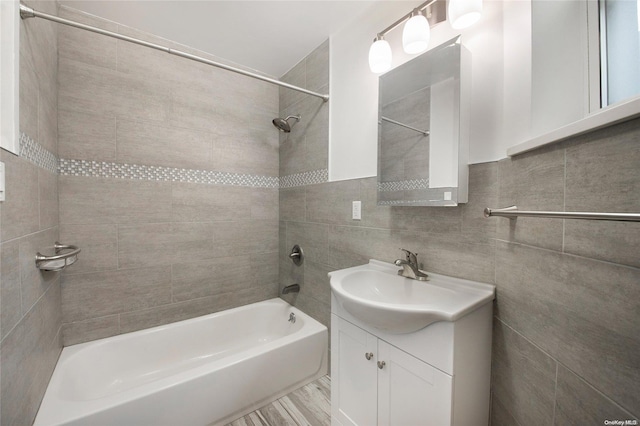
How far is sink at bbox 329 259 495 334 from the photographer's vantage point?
2.84 feet

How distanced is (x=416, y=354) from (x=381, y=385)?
0.27 m

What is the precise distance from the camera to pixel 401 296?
1.24 meters

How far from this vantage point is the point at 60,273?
1.51m

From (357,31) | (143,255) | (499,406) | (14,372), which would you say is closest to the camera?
(14,372)

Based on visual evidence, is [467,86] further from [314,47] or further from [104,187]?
[104,187]

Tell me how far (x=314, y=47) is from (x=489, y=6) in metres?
1.28

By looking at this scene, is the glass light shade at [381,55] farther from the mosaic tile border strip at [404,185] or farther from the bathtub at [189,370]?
the bathtub at [189,370]

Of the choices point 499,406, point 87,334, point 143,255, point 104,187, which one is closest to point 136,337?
point 87,334

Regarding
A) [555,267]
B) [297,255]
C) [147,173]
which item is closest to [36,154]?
[147,173]

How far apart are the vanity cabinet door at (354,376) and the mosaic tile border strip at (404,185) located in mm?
762

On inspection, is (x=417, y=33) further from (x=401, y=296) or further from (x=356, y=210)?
(x=401, y=296)

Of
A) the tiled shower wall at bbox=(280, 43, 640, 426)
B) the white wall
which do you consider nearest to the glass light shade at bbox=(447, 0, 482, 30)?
the white wall

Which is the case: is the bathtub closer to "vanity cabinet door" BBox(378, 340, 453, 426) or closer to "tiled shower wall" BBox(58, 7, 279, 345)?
"tiled shower wall" BBox(58, 7, 279, 345)

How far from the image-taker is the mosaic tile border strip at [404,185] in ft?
4.16
